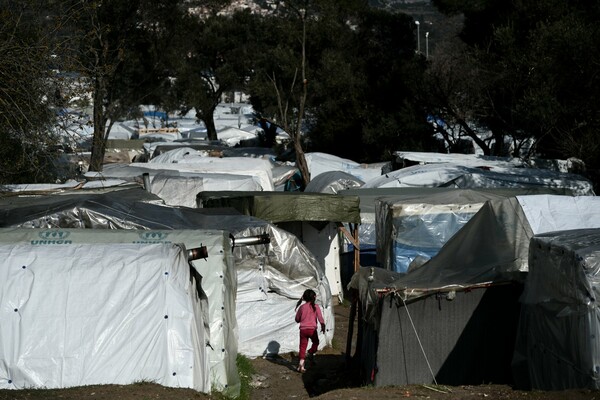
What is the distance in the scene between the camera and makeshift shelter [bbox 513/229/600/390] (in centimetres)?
750

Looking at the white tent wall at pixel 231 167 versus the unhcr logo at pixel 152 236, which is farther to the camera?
the white tent wall at pixel 231 167

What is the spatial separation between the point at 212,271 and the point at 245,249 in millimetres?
3147

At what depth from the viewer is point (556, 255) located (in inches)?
325

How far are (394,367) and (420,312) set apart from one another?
718 millimetres

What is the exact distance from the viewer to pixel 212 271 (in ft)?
33.5

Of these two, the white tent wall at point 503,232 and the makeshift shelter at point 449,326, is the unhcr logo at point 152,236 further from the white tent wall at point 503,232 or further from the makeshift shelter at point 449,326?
the white tent wall at point 503,232

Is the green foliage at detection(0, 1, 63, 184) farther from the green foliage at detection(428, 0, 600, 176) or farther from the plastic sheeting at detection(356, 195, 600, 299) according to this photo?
the green foliage at detection(428, 0, 600, 176)

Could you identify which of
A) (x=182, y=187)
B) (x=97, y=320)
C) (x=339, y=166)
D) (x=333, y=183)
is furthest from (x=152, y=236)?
(x=339, y=166)

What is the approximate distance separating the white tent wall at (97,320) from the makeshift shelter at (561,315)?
3351 millimetres

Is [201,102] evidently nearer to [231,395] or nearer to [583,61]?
[583,61]

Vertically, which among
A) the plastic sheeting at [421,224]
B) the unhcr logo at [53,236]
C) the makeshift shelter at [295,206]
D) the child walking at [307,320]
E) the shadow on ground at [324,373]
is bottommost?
the shadow on ground at [324,373]

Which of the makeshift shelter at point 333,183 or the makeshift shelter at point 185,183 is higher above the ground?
the makeshift shelter at point 185,183

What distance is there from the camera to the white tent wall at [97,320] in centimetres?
783

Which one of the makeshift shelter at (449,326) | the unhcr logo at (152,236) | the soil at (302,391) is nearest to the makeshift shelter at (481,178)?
the soil at (302,391)
